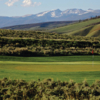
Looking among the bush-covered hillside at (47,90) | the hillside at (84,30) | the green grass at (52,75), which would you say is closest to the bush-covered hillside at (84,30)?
the hillside at (84,30)

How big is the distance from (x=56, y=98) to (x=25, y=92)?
205 cm

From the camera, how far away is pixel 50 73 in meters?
16.0

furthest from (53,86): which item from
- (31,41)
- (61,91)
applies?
(31,41)

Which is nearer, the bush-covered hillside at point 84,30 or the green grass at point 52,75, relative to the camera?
the green grass at point 52,75

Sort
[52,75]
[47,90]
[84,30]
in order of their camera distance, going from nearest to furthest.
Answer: [47,90]
[52,75]
[84,30]

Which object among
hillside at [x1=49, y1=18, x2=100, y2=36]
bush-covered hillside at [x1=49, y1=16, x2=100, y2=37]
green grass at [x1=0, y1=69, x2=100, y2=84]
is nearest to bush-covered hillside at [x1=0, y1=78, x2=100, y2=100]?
green grass at [x1=0, y1=69, x2=100, y2=84]

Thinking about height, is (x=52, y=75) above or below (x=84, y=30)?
below

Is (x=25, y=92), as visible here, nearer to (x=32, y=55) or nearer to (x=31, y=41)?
(x=32, y=55)

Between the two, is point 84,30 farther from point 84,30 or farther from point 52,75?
point 52,75

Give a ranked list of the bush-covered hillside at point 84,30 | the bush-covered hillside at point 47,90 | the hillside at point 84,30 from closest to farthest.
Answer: the bush-covered hillside at point 47,90
the bush-covered hillside at point 84,30
the hillside at point 84,30

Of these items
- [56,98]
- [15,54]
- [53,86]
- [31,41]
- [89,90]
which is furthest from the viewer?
[31,41]

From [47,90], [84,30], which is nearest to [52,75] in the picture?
[47,90]

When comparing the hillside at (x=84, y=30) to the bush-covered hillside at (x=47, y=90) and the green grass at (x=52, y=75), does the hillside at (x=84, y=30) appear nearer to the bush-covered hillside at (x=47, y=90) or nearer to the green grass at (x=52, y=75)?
the green grass at (x=52, y=75)

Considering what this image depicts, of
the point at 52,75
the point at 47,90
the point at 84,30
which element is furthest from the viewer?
→ the point at 84,30
